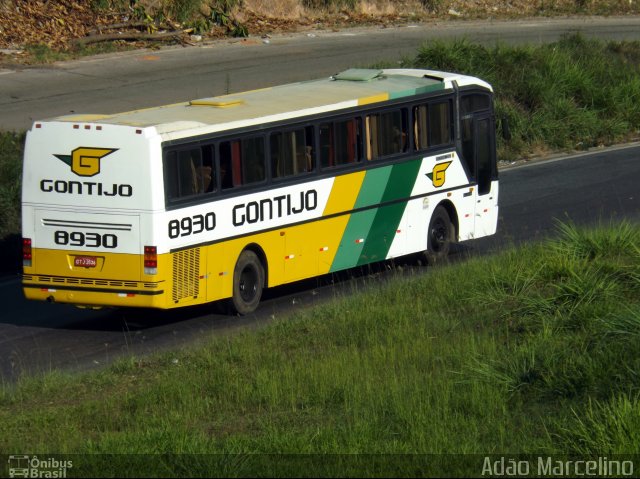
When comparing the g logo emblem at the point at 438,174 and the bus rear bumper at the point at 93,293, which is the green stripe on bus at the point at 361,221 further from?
the bus rear bumper at the point at 93,293

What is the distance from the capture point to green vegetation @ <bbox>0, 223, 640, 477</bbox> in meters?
8.93

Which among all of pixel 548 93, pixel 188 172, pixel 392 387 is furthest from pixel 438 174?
pixel 548 93

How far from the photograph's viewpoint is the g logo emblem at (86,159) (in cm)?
1465

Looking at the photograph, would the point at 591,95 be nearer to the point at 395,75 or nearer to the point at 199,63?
the point at 199,63

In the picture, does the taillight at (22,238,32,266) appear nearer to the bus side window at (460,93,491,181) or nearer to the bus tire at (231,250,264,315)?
the bus tire at (231,250,264,315)

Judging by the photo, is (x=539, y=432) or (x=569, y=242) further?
(x=569, y=242)

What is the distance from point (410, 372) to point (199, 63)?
21761 millimetres

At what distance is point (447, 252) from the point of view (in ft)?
62.4

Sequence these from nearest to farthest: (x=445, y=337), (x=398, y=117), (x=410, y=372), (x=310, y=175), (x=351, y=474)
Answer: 1. (x=351, y=474)
2. (x=410, y=372)
3. (x=445, y=337)
4. (x=310, y=175)
5. (x=398, y=117)

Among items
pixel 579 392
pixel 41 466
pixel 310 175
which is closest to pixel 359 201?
pixel 310 175

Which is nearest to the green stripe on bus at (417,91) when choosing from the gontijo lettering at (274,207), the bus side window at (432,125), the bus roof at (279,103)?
the bus roof at (279,103)

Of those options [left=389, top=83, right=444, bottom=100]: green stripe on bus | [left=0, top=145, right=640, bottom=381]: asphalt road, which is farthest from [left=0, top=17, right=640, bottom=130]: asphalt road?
[left=389, top=83, right=444, bottom=100]: green stripe on bus

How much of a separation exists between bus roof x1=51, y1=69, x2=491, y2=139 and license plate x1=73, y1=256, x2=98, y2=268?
159 centimetres

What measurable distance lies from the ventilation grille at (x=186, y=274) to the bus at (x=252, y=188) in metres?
0.02
